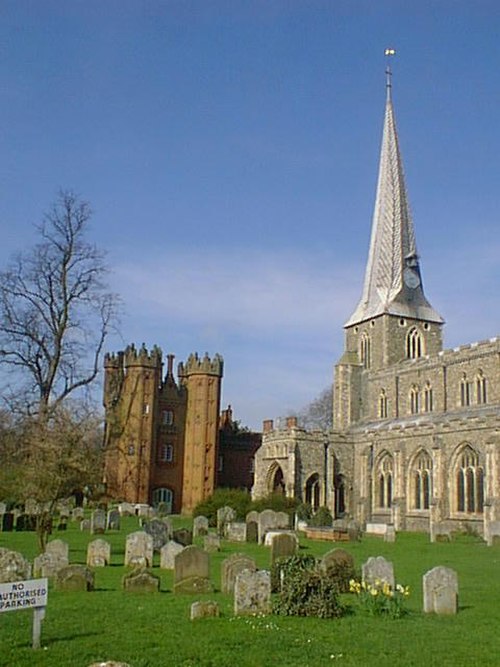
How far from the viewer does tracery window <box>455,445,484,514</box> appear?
3500 centimetres

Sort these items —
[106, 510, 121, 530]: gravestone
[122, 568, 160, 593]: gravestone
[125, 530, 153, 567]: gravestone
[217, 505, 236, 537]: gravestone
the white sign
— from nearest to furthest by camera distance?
the white sign → [122, 568, 160, 593]: gravestone → [125, 530, 153, 567]: gravestone → [106, 510, 121, 530]: gravestone → [217, 505, 236, 537]: gravestone

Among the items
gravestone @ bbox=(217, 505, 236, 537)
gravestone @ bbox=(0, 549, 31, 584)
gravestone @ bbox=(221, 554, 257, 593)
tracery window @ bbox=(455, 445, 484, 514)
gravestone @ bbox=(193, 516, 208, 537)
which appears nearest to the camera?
gravestone @ bbox=(0, 549, 31, 584)

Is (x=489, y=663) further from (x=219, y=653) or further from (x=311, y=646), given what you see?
(x=219, y=653)

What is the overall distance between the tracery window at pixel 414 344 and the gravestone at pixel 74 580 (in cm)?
3934

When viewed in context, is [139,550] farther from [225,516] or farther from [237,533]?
[225,516]

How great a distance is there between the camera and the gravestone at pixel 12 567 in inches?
489

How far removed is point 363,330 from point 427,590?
41.0 m

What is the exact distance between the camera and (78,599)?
495 inches

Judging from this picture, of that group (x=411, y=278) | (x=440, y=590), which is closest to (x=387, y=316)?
(x=411, y=278)

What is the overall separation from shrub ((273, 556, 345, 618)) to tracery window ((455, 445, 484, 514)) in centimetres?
2521

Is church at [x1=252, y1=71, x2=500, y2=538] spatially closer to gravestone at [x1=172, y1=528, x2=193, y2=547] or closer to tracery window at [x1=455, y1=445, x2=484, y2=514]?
tracery window at [x1=455, y1=445, x2=484, y2=514]

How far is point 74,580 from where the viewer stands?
1347cm

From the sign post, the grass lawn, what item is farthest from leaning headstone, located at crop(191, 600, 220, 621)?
the sign post

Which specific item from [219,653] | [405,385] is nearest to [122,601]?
[219,653]
